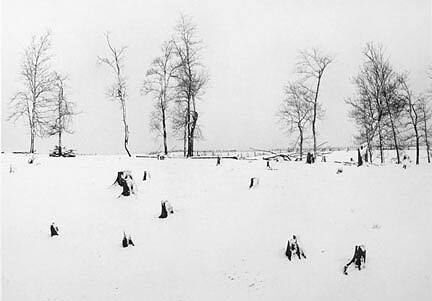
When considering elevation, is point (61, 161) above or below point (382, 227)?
above

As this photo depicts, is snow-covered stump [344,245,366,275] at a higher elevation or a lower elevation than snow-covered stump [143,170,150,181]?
lower

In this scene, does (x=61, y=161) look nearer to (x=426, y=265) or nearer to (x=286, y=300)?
(x=286, y=300)

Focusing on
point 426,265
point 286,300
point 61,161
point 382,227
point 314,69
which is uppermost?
point 314,69

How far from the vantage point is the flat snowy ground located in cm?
1048

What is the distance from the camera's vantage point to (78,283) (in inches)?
433

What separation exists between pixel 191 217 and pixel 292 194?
440cm

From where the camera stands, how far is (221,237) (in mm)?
12703

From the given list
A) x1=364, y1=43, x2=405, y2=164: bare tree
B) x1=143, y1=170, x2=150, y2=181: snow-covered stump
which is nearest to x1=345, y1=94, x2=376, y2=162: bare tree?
x1=364, y1=43, x2=405, y2=164: bare tree

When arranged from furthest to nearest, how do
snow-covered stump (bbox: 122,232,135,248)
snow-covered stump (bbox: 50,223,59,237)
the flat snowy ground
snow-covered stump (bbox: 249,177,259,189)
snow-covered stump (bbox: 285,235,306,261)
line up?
snow-covered stump (bbox: 249,177,259,189) < snow-covered stump (bbox: 50,223,59,237) < snow-covered stump (bbox: 122,232,135,248) < snow-covered stump (bbox: 285,235,306,261) < the flat snowy ground

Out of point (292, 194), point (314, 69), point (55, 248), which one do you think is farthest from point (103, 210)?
point (314, 69)

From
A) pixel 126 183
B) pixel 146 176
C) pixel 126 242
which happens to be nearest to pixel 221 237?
pixel 126 242

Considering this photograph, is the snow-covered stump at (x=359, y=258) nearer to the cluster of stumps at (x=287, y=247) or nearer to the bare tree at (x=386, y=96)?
the cluster of stumps at (x=287, y=247)

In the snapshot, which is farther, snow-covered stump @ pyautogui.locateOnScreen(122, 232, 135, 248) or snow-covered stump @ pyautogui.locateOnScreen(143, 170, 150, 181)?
snow-covered stump @ pyautogui.locateOnScreen(143, 170, 150, 181)

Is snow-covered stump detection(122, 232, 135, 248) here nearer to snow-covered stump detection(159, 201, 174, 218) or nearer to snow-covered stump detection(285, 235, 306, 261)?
snow-covered stump detection(159, 201, 174, 218)
